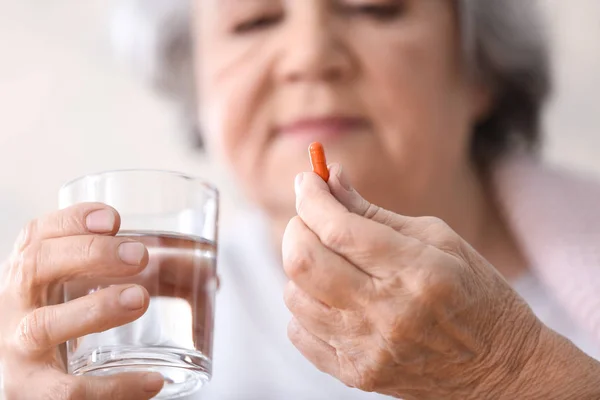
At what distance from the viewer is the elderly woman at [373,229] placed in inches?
22.7

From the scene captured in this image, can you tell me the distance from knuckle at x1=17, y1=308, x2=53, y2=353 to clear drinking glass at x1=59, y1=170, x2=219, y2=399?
3 cm

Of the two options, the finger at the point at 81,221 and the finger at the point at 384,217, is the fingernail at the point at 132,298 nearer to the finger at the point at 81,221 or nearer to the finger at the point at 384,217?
the finger at the point at 81,221

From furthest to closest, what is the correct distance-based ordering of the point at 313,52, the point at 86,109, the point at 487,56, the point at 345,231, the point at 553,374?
the point at 86,109, the point at 487,56, the point at 313,52, the point at 553,374, the point at 345,231

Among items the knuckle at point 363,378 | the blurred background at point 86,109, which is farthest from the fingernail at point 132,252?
the blurred background at point 86,109

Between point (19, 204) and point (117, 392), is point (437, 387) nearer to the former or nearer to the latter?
point (117, 392)

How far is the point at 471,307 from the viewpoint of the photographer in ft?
1.96

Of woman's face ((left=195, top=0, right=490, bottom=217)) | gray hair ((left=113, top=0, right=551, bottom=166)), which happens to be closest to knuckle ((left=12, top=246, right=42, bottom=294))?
woman's face ((left=195, top=0, right=490, bottom=217))

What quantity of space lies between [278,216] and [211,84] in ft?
0.88

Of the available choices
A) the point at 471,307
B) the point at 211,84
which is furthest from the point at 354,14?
the point at 471,307

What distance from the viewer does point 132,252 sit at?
0.63 metres

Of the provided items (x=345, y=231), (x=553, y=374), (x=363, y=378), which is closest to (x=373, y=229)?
(x=345, y=231)

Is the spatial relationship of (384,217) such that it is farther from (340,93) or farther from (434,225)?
(340,93)

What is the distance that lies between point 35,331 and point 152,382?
0.12 meters

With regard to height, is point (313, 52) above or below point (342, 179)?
above
